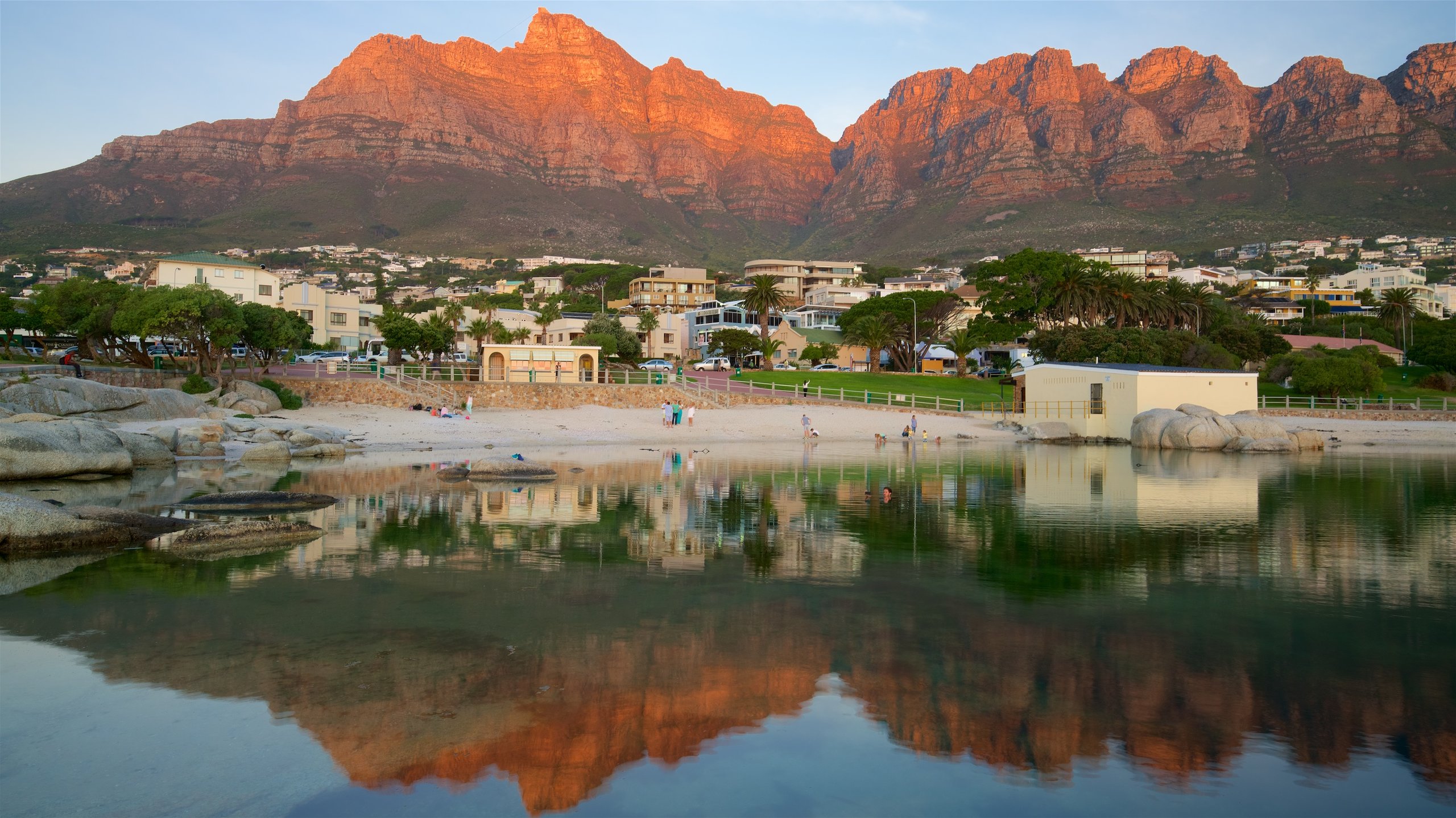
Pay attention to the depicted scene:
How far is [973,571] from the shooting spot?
44.6 ft

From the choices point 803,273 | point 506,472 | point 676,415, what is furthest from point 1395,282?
point 506,472

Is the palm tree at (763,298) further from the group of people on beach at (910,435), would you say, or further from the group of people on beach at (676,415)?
the group of people on beach at (910,435)

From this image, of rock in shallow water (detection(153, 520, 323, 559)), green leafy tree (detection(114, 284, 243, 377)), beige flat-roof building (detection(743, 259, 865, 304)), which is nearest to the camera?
rock in shallow water (detection(153, 520, 323, 559))

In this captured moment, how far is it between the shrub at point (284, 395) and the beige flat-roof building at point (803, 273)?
10084cm

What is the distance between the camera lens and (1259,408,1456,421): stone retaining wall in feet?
187

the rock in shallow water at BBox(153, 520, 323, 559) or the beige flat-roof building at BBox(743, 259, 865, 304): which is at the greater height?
the beige flat-roof building at BBox(743, 259, 865, 304)

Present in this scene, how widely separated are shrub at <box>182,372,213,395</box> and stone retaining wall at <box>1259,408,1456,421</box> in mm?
59916

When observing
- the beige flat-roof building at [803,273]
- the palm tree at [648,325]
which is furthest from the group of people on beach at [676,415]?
the beige flat-roof building at [803,273]

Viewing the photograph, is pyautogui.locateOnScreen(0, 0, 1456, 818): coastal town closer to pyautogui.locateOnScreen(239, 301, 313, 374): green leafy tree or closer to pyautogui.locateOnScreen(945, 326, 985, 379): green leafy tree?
pyautogui.locateOnScreen(239, 301, 313, 374): green leafy tree

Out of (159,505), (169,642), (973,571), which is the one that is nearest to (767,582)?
(973,571)

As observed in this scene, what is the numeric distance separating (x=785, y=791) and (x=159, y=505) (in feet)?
63.3

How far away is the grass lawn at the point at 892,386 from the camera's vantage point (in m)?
61.1

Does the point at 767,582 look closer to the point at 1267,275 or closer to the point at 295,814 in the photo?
the point at 295,814

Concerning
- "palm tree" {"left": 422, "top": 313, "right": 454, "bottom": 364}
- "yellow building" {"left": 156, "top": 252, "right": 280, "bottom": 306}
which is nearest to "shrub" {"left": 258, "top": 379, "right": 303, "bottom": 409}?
"palm tree" {"left": 422, "top": 313, "right": 454, "bottom": 364}
